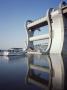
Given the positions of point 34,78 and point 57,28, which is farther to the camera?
point 57,28

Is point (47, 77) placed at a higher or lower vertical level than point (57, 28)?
lower

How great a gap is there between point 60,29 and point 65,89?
153 feet

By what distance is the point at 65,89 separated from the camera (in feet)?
29.1

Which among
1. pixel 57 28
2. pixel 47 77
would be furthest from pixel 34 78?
pixel 57 28

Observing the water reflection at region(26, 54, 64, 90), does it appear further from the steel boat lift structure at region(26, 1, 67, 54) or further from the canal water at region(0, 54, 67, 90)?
the steel boat lift structure at region(26, 1, 67, 54)

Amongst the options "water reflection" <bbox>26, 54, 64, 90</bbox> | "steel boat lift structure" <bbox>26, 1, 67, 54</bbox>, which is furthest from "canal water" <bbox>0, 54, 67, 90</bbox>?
"steel boat lift structure" <bbox>26, 1, 67, 54</bbox>

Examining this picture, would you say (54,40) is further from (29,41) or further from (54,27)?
(29,41)

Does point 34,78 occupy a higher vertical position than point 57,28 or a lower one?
lower

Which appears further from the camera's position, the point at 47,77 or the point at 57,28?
the point at 57,28

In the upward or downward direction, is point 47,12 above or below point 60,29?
above

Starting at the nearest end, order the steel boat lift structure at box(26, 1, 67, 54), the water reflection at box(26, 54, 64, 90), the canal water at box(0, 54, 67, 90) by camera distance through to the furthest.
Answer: the canal water at box(0, 54, 67, 90) < the water reflection at box(26, 54, 64, 90) < the steel boat lift structure at box(26, 1, 67, 54)

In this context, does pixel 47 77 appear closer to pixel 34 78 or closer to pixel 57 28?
pixel 34 78

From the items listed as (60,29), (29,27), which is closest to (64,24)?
(60,29)

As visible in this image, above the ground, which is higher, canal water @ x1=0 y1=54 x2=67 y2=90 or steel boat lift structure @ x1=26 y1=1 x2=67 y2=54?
steel boat lift structure @ x1=26 y1=1 x2=67 y2=54
